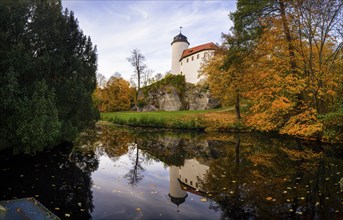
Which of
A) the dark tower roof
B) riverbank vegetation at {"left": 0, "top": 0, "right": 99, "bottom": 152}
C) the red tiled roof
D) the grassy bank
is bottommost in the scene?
the grassy bank

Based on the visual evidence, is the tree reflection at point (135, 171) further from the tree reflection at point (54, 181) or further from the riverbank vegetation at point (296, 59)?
the riverbank vegetation at point (296, 59)

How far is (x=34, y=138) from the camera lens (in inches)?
381

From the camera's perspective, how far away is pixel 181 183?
9.06 m

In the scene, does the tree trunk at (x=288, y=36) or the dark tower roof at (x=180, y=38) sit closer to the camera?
the tree trunk at (x=288, y=36)

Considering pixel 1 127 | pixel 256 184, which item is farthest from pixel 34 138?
pixel 256 184

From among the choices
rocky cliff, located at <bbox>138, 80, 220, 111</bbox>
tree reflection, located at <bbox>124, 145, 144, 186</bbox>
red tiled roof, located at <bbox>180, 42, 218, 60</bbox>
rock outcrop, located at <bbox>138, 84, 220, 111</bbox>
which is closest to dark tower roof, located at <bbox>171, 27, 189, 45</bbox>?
red tiled roof, located at <bbox>180, 42, 218, 60</bbox>

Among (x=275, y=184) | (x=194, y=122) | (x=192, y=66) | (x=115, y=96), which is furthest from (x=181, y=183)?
(x=115, y=96)

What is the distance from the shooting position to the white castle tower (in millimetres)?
57750

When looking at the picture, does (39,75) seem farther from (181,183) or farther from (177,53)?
(177,53)

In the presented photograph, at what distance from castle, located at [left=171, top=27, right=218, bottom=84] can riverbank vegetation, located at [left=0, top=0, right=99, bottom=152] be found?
3277 centimetres

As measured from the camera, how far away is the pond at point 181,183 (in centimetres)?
649

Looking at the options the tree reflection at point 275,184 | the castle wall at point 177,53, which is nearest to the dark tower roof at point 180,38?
the castle wall at point 177,53

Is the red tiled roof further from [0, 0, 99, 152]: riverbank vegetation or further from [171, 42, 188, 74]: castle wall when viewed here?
[0, 0, 99, 152]: riverbank vegetation

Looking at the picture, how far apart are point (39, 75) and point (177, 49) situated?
160 ft
